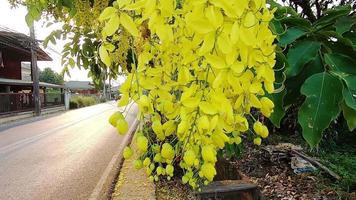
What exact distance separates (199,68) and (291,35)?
0.60 metres

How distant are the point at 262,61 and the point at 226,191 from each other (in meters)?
5.35

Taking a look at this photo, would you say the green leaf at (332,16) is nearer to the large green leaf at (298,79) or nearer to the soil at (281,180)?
the large green leaf at (298,79)

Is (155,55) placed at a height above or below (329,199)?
above

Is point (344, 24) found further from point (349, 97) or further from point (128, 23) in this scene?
point (128, 23)

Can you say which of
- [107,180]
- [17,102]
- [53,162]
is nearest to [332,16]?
[107,180]

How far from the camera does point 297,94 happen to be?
4.33ft

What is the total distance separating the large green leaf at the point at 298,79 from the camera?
1.26 metres

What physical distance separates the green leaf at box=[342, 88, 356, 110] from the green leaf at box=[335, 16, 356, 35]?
0.31 m

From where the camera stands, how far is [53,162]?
10.3 m

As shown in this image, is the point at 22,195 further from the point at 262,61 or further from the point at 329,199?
the point at 262,61

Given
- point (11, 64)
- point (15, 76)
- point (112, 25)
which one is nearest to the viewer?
point (112, 25)

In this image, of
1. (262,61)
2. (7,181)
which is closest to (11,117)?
(7,181)

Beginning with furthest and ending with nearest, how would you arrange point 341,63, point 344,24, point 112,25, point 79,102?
point 79,102 < point 344,24 < point 341,63 < point 112,25

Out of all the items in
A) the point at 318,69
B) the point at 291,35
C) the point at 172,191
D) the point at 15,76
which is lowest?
the point at 172,191
